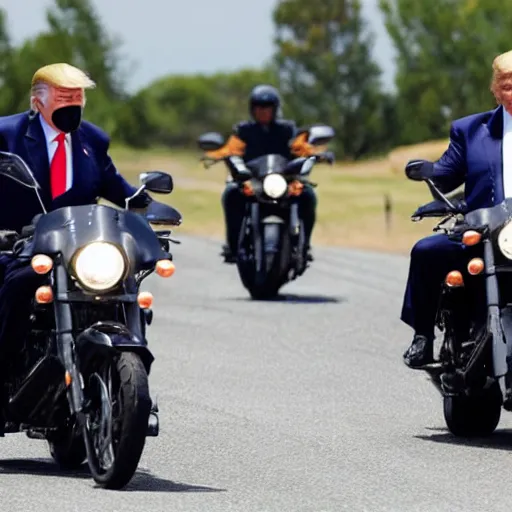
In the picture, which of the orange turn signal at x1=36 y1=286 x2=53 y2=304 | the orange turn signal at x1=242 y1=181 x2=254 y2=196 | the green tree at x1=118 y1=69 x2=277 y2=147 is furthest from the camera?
the green tree at x1=118 y1=69 x2=277 y2=147

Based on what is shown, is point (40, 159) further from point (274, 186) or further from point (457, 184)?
point (274, 186)

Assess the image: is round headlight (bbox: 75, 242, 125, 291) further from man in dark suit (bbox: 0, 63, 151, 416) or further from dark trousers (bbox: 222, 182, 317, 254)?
dark trousers (bbox: 222, 182, 317, 254)

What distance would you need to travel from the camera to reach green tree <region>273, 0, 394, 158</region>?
398ft

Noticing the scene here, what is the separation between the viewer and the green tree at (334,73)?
398 feet

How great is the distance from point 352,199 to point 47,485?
4620 centimetres

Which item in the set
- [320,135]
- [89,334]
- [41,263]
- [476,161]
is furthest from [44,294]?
[320,135]

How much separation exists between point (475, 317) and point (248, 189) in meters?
10.2

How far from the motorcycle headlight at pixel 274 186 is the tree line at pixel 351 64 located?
7917 centimetres

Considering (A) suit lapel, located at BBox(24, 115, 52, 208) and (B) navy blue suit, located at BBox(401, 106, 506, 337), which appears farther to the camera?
(B) navy blue suit, located at BBox(401, 106, 506, 337)

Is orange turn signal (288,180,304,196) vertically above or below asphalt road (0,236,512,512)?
above

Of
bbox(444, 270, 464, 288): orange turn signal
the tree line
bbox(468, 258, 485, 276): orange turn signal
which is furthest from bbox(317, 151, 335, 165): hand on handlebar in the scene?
the tree line

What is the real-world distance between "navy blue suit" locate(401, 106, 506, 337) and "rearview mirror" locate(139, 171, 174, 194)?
5.20ft

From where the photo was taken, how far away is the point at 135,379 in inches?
333

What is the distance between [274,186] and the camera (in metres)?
20.4
